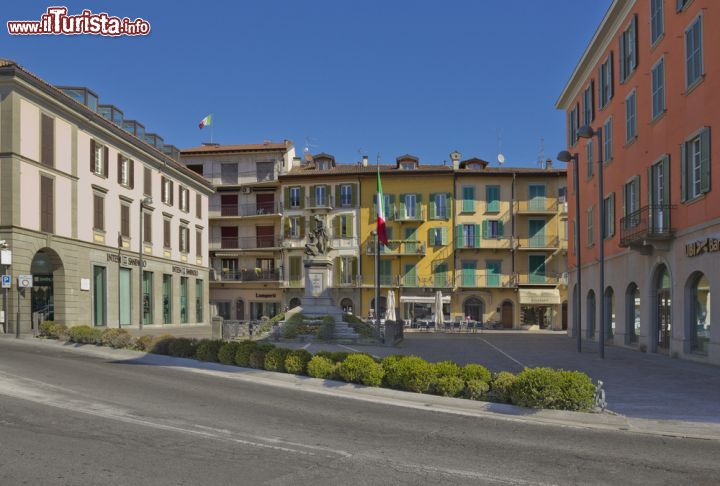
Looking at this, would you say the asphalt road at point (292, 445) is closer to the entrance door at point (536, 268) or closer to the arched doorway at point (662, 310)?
the arched doorway at point (662, 310)

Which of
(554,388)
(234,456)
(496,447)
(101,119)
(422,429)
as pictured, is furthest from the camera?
(101,119)

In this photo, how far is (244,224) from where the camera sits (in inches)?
2450

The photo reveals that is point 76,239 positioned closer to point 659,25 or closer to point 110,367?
point 110,367

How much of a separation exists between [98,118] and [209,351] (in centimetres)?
2320

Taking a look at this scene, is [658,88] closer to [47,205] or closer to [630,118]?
[630,118]

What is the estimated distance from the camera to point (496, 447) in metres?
9.10

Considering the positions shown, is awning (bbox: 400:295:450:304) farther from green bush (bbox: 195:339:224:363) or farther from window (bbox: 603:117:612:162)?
green bush (bbox: 195:339:224:363)

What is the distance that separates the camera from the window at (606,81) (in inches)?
1258

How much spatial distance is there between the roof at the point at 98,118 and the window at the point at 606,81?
26768mm

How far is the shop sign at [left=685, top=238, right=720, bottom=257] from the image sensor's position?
20.1m

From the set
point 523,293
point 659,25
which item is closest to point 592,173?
point 659,25

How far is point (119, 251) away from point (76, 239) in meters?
5.25

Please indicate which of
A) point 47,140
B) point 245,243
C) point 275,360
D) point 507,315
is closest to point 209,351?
point 275,360

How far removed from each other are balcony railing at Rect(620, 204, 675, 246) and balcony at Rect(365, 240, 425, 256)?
3122 cm
